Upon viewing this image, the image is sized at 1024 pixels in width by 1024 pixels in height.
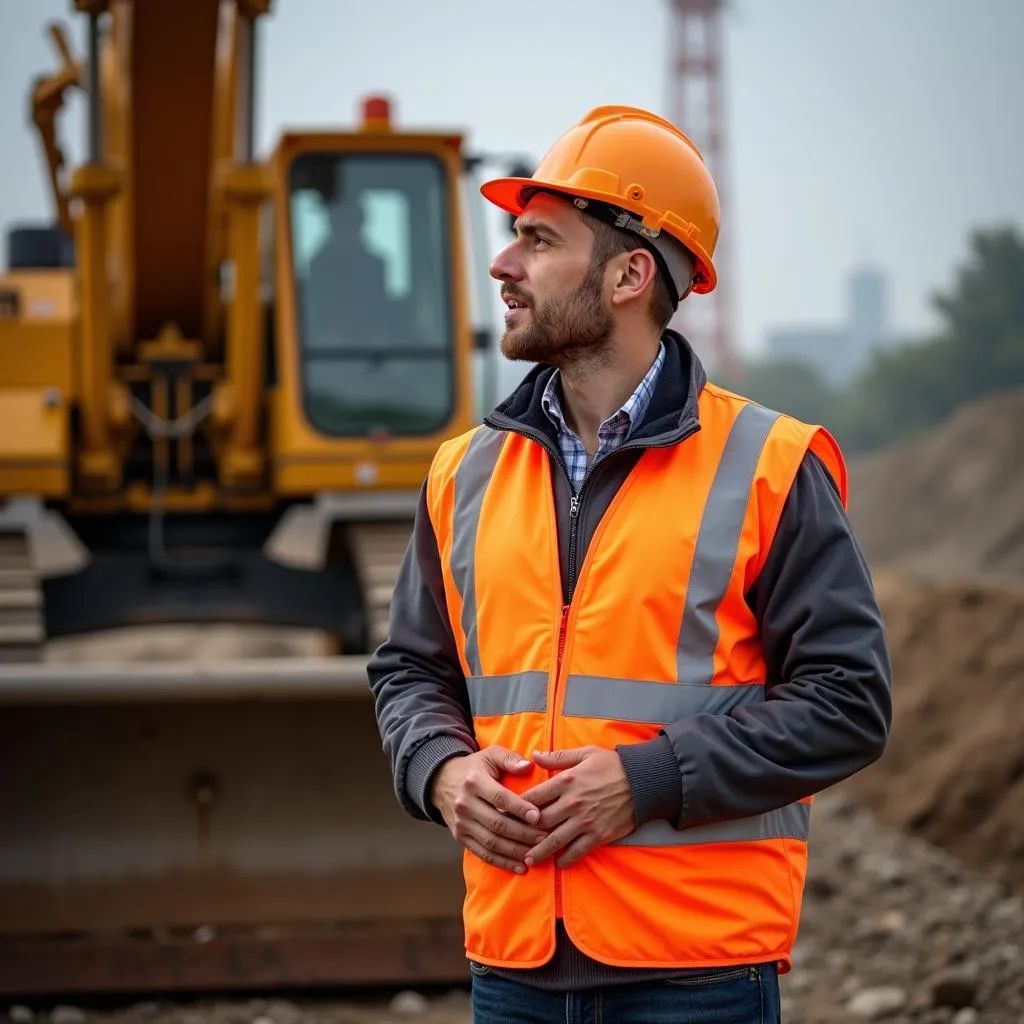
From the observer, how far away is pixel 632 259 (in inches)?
104

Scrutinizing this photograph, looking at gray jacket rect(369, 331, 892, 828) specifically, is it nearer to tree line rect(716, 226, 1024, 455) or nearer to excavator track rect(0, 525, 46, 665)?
excavator track rect(0, 525, 46, 665)

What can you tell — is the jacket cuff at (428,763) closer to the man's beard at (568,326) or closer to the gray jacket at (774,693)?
the gray jacket at (774,693)

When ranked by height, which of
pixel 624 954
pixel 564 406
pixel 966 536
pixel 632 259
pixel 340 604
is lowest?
pixel 966 536

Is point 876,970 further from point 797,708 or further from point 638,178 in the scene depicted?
point 638,178

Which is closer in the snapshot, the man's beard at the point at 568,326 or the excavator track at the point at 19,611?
the man's beard at the point at 568,326

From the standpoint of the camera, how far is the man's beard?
2.61 meters

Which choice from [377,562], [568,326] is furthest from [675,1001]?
[377,562]

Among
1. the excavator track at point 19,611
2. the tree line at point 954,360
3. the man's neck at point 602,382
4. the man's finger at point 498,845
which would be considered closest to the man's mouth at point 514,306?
the man's neck at point 602,382

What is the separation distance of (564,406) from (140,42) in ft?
17.4

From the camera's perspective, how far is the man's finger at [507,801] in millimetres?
2344

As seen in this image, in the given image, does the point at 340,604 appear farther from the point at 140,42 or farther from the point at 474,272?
the point at 140,42

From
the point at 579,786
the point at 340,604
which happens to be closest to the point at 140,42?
the point at 340,604

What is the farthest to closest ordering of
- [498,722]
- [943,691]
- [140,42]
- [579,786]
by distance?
[943,691] < [140,42] < [498,722] < [579,786]

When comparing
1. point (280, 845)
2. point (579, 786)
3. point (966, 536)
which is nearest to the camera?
point (579, 786)
